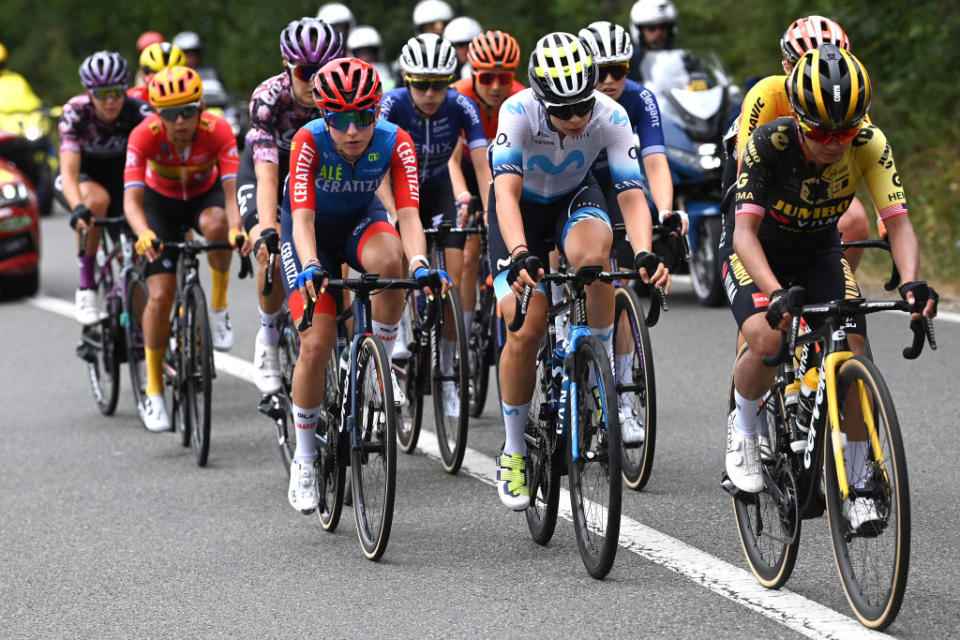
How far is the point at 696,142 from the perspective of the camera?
1361cm

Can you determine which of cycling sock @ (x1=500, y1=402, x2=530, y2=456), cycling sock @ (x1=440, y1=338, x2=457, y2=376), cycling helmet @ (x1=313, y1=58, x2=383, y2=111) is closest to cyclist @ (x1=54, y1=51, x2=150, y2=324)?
cycling sock @ (x1=440, y1=338, x2=457, y2=376)

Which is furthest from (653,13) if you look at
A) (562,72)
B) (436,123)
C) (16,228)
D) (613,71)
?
(562,72)

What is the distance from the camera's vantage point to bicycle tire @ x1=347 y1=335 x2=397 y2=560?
6.45 m

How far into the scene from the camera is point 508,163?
6.81 m

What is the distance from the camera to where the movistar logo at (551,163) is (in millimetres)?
6961

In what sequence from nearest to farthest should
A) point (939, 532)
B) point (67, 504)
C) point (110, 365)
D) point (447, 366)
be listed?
point (939, 532)
point (67, 504)
point (447, 366)
point (110, 365)

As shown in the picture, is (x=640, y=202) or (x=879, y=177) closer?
(x=879, y=177)

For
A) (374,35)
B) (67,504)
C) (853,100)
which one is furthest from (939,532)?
(374,35)

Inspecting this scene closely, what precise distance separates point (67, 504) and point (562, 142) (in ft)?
10.1

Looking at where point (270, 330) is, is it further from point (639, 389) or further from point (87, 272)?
point (87, 272)

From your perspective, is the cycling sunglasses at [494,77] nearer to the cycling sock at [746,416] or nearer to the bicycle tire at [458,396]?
the bicycle tire at [458,396]

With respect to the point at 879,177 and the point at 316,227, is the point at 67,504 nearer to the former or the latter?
the point at 316,227

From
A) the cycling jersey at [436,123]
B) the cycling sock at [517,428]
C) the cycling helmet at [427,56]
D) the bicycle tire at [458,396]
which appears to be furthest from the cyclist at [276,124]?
the cycling sock at [517,428]

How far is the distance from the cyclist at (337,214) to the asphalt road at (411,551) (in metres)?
0.61
